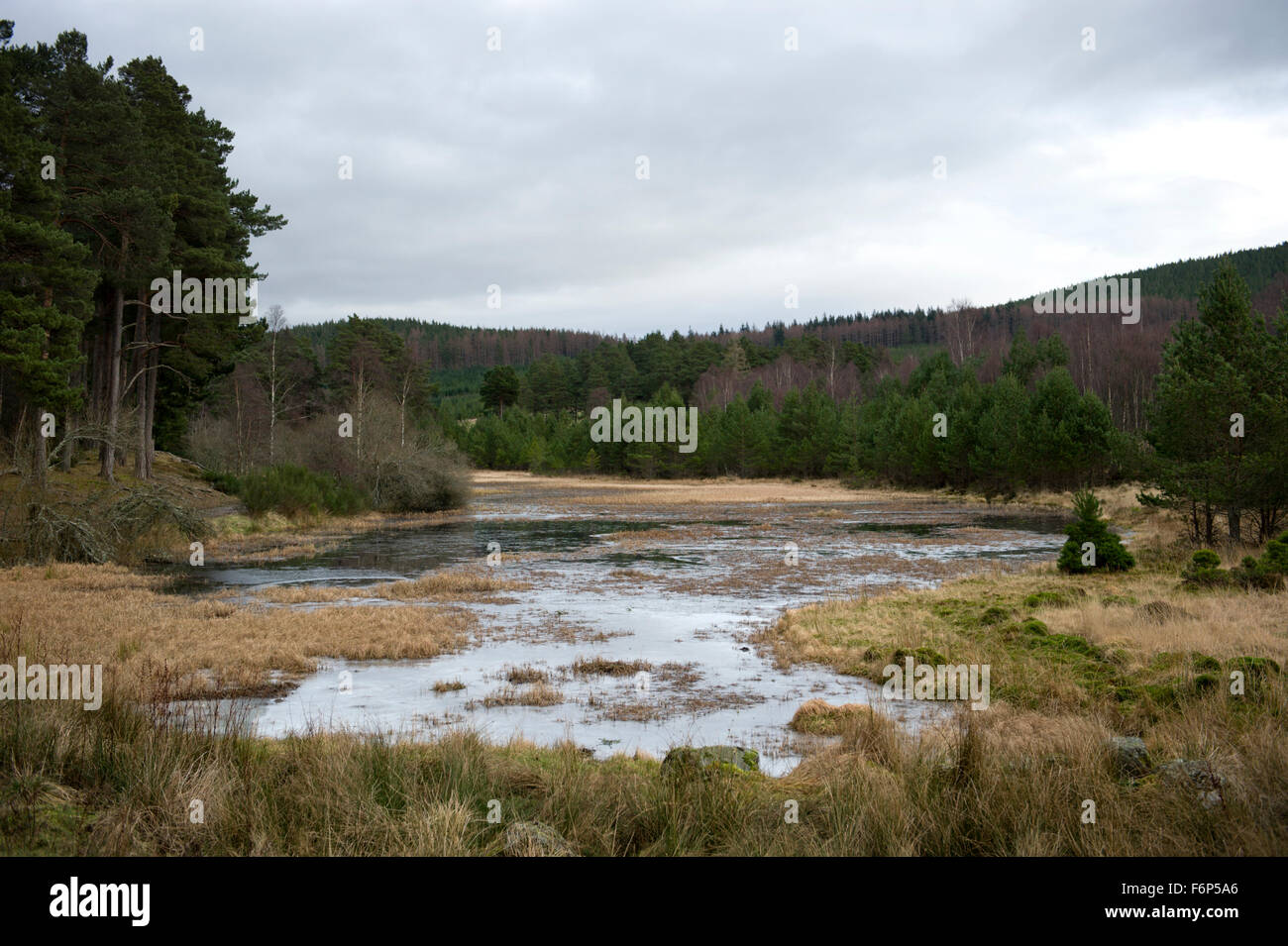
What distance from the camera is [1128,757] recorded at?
678 centimetres

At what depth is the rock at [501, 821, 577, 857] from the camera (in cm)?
508

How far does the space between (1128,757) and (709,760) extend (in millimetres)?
3421

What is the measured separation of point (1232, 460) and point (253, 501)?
38207 mm

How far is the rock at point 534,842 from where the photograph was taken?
5082mm

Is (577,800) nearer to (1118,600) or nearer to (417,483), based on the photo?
(1118,600)

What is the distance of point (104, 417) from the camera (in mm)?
32156

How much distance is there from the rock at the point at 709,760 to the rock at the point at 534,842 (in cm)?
140

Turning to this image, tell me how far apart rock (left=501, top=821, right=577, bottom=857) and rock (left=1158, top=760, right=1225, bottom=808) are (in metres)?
4.10

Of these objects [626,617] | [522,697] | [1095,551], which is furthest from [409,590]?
[1095,551]

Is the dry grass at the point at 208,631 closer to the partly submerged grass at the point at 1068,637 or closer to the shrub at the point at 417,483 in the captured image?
the partly submerged grass at the point at 1068,637

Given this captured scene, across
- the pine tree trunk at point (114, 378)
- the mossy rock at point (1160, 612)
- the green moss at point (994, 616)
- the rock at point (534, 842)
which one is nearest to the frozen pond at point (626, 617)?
the rock at point (534, 842)

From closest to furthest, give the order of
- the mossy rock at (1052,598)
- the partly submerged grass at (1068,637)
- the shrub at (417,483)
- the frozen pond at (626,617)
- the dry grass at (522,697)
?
the partly submerged grass at (1068,637) → the frozen pond at (626,617) → the dry grass at (522,697) → the mossy rock at (1052,598) → the shrub at (417,483)
